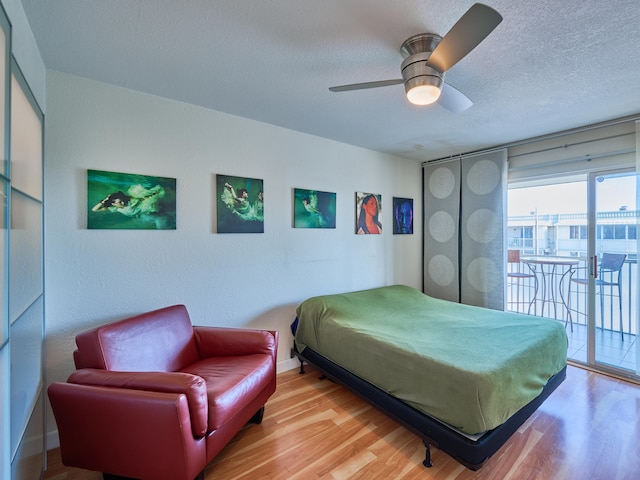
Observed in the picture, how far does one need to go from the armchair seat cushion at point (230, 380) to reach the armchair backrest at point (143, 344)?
159mm

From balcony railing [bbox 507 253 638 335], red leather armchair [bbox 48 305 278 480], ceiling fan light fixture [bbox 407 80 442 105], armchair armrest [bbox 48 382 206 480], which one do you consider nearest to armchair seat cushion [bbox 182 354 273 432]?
red leather armchair [bbox 48 305 278 480]

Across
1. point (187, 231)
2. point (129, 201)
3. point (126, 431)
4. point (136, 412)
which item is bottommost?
point (126, 431)

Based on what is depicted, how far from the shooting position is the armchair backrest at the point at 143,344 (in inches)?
63.7

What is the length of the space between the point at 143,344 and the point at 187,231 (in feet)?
3.09


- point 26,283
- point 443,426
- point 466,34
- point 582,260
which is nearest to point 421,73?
point 466,34

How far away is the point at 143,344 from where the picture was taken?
1.83 metres

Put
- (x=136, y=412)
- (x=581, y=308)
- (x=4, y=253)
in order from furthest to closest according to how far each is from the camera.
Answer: (x=581, y=308) < (x=136, y=412) < (x=4, y=253)

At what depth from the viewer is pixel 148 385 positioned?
1423 mm

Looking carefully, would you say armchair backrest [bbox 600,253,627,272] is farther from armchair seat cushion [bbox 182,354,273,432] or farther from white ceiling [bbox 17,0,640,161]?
armchair seat cushion [bbox 182,354,273,432]

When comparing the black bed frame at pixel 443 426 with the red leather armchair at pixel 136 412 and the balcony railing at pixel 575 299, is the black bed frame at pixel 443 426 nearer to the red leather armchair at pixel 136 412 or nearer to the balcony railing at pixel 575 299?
the red leather armchair at pixel 136 412

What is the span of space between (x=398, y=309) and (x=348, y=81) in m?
2.20

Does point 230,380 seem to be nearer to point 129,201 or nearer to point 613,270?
point 129,201

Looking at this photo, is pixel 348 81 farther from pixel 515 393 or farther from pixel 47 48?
pixel 515 393

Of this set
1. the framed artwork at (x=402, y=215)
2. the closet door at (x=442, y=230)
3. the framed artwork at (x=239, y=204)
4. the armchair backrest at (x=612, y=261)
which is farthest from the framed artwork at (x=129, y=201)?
the armchair backrest at (x=612, y=261)
